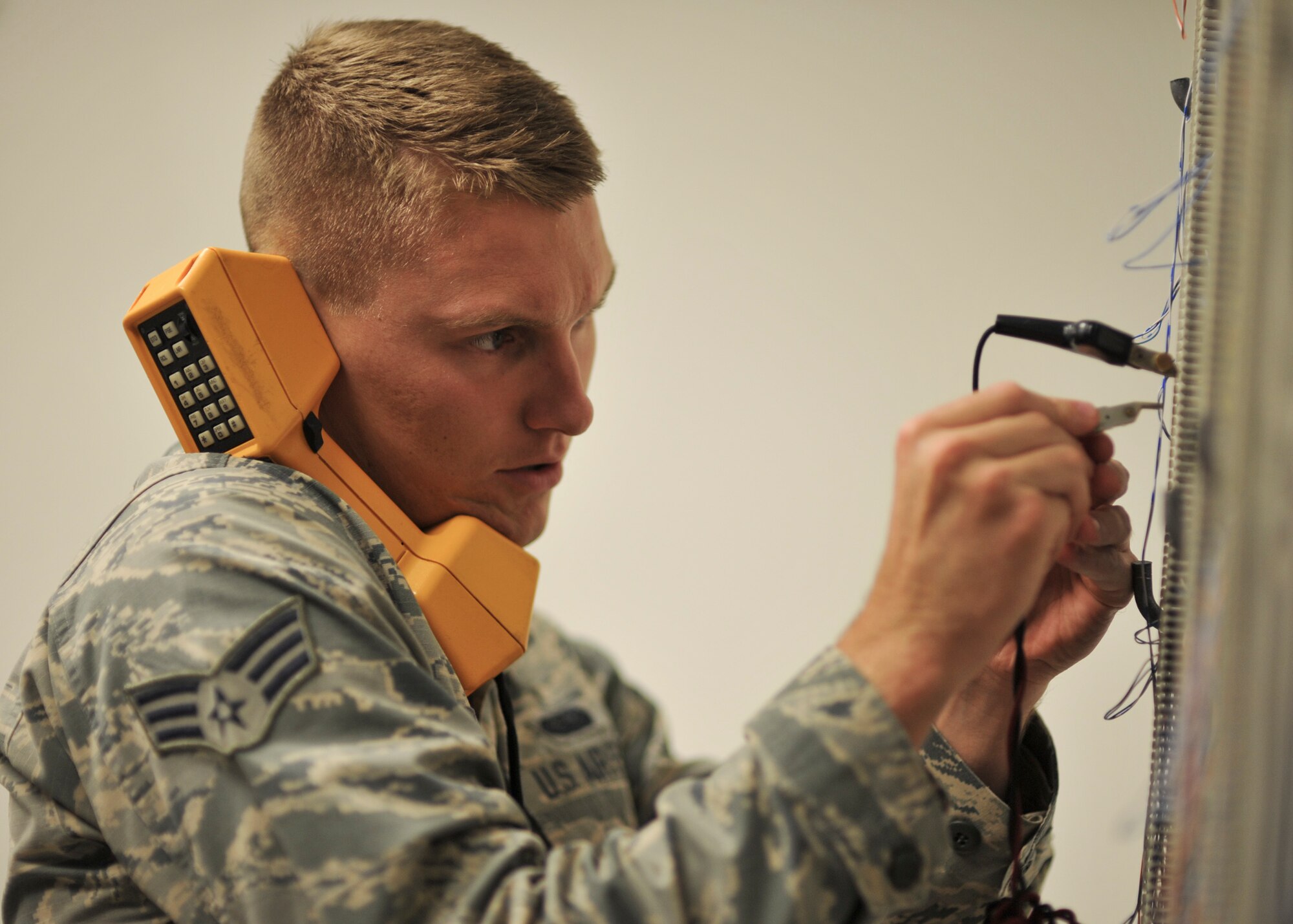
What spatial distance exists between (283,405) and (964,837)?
0.66 meters

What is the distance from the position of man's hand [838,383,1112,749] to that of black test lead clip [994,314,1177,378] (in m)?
0.09

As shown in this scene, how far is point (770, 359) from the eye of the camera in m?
1.66

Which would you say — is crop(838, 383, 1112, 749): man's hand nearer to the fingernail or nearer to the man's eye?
the fingernail

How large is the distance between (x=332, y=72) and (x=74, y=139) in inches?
32.0

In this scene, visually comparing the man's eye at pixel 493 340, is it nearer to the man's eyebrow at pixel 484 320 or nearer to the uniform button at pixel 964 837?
the man's eyebrow at pixel 484 320

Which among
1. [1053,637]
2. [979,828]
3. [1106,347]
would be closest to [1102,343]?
[1106,347]

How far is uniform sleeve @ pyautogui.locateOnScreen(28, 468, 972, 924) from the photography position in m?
0.52

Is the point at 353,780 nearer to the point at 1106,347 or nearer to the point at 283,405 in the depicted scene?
the point at 283,405

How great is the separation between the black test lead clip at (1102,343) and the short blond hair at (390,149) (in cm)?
44

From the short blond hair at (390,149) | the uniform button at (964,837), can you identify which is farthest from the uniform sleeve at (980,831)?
the short blond hair at (390,149)

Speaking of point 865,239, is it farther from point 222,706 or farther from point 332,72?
point 222,706

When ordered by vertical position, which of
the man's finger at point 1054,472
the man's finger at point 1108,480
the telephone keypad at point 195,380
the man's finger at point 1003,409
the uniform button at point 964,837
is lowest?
the uniform button at point 964,837

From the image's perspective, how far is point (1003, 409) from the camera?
1.90 feet

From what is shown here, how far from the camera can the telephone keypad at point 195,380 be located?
2.65 ft
